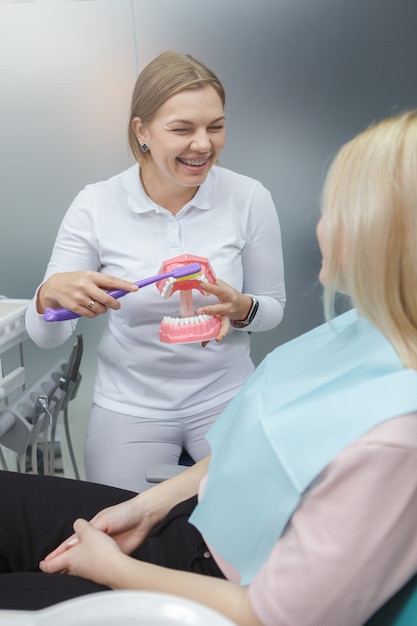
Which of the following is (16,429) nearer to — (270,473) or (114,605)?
(270,473)

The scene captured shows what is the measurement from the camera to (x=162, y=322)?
1650mm

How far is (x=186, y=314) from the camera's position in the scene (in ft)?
5.46

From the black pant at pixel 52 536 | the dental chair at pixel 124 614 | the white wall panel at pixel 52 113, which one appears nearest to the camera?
the dental chair at pixel 124 614

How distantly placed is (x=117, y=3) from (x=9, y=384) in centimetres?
119

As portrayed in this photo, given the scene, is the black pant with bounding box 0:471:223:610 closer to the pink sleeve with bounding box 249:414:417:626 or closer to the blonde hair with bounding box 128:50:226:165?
the pink sleeve with bounding box 249:414:417:626

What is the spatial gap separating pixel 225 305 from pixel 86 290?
0.32 meters

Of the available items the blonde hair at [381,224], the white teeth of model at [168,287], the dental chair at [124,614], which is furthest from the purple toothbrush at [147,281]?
the dental chair at [124,614]

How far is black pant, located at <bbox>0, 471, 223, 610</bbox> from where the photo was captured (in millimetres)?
992

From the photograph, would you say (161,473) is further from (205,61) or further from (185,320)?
(205,61)

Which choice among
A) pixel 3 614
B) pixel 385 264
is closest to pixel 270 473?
pixel 385 264

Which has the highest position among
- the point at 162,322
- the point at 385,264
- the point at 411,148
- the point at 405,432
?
the point at 411,148

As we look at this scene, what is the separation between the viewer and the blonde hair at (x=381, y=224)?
0.84 m

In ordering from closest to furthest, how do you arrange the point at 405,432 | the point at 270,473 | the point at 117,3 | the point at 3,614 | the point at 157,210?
1. the point at 3,614
2. the point at 405,432
3. the point at 270,473
4. the point at 157,210
5. the point at 117,3

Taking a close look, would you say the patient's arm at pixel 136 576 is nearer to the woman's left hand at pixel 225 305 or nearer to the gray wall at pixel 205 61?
the woman's left hand at pixel 225 305
